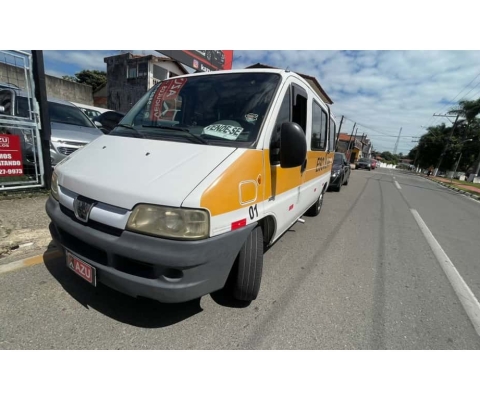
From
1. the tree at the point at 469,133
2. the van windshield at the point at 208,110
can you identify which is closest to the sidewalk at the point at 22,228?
the van windshield at the point at 208,110

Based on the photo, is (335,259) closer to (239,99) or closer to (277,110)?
(277,110)

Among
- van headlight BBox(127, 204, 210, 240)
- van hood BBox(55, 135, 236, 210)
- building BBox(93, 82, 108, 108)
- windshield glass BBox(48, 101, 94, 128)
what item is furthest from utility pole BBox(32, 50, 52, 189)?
building BBox(93, 82, 108, 108)

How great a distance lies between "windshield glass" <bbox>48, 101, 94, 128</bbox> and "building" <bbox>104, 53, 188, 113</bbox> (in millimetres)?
14780

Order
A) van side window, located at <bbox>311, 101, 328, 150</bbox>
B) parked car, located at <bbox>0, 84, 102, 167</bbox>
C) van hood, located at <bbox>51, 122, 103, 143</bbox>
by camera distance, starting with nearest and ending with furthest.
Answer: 1. van side window, located at <bbox>311, 101, 328, 150</bbox>
2. parked car, located at <bbox>0, 84, 102, 167</bbox>
3. van hood, located at <bbox>51, 122, 103, 143</bbox>

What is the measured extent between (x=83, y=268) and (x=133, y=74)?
76.6 feet

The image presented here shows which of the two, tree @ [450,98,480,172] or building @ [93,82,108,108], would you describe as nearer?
building @ [93,82,108,108]

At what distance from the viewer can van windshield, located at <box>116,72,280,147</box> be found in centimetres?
217

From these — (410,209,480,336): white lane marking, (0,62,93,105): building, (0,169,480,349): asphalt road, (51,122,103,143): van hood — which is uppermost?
(0,62,93,105): building

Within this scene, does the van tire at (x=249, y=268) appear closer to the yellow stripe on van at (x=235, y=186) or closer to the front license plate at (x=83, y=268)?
the yellow stripe on van at (x=235, y=186)

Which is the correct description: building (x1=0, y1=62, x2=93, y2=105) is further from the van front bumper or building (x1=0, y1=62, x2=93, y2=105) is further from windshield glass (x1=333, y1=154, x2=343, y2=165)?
the van front bumper

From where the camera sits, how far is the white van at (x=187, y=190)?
1608 millimetres

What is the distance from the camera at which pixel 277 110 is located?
229 cm


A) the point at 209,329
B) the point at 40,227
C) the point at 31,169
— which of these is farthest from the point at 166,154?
the point at 31,169

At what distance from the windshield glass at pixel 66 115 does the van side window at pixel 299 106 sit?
5.24 metres
